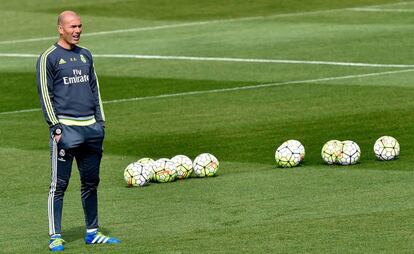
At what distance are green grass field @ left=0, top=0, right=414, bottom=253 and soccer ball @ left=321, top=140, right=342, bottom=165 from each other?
0.13 meters

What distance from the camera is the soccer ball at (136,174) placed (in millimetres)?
18766

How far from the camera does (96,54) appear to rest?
35.9 meters

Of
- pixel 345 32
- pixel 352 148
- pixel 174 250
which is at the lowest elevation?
pixel 174 250

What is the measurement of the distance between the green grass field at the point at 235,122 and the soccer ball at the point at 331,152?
0.13m

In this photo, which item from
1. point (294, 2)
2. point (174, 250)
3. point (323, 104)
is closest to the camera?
point (174, 250)

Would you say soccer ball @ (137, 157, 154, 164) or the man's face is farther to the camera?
soccer ball @ (137, 157, 154, 164)

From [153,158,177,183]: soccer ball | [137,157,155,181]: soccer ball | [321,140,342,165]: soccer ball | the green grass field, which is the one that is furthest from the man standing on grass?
[321,140,342,165]: soccer ball

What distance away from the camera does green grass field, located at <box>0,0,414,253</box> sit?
15.5 meters

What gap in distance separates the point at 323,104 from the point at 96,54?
11.8 meters

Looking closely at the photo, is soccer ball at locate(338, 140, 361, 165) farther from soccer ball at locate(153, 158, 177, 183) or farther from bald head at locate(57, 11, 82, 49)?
bald head at locate(57, 11, 82, 49)

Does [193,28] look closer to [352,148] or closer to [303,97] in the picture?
[303,97]

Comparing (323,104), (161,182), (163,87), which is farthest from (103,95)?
(161,182)

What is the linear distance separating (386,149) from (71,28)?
7.05 meters

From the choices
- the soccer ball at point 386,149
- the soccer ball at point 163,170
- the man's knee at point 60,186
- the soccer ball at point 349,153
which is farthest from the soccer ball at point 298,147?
the man's knee at point 60,186
